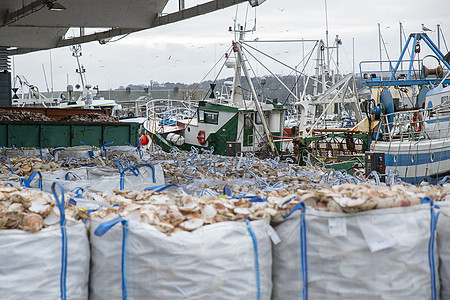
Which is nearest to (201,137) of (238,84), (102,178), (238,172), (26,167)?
(238,84)

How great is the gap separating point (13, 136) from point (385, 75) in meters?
12.4

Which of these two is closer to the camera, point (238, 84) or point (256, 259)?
point (256, 259)

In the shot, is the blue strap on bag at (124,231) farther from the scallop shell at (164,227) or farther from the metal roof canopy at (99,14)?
the metal roof canopy at (99,14)

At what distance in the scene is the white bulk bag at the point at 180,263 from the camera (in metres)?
2.63

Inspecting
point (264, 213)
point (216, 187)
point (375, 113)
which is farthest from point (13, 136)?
point (375, 113)

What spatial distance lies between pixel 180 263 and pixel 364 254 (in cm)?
103

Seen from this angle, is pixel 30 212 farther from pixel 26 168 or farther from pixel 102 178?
pixel 26 168

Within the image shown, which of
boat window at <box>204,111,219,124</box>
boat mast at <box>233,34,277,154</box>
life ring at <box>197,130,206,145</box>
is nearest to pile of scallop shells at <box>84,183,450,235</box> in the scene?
boat mast at <box>233,34,277,154</box>

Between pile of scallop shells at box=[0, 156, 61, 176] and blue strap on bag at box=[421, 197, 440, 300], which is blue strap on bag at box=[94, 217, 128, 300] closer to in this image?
blue strap on bag at box=[421, 197, 440, 300]

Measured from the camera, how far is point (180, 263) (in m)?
2.63

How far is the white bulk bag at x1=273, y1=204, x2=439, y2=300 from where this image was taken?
A: 269 centimetres

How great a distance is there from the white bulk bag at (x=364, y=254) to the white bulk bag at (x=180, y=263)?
0.94ft

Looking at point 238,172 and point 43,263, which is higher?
point 238,172

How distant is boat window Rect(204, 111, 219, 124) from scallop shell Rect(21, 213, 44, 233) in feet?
56.2
